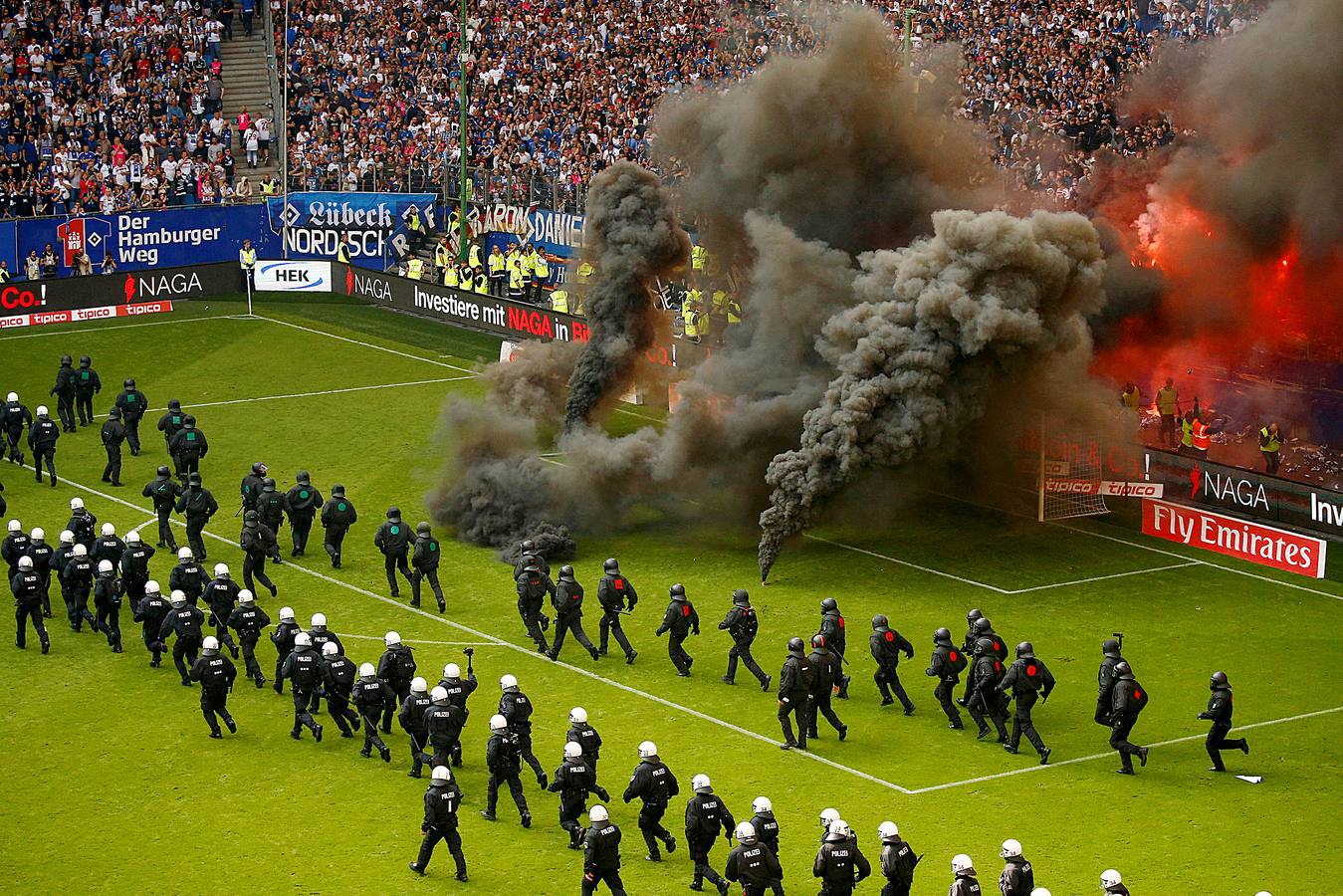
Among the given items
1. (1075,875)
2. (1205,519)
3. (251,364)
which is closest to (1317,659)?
(1205,519)

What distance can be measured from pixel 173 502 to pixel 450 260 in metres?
24.1

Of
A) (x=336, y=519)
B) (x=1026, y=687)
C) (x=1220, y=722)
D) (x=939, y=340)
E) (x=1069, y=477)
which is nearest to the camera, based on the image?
(x=1220, y=722)

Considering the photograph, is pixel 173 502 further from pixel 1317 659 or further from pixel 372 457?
pixel 1317 659

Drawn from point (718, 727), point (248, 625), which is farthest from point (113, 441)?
point (718, 727)

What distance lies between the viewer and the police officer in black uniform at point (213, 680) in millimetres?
26719

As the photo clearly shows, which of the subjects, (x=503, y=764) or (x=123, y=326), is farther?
(x=123, y=326)

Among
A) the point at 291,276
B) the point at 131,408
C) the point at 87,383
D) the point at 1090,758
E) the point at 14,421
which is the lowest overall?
the point at 1090,758

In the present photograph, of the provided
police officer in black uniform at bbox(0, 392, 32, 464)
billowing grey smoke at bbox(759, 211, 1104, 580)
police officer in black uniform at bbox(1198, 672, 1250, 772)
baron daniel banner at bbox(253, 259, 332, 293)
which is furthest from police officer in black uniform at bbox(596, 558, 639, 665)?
baron daniel banner at bbox(253, 259, 332, 293)

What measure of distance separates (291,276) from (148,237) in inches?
173

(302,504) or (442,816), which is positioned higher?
(302,504)

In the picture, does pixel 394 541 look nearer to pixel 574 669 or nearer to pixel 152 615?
pixel 574 669

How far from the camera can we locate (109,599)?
1204 inches

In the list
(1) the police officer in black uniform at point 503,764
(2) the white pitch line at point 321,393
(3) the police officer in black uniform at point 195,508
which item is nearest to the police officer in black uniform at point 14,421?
(2) the white pitch line at point 321,393

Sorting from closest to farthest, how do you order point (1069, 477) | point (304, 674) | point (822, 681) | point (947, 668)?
point (822, 681), point (304, 674), point (947, 668), point (1069, 477)
